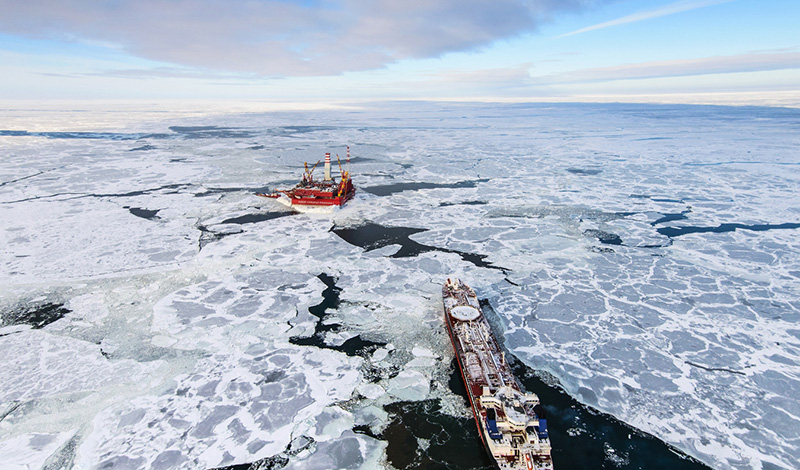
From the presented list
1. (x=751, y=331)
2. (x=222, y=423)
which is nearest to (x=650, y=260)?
(x=751, y=331)

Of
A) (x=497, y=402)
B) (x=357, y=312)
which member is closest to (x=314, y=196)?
(x=357, y=312)

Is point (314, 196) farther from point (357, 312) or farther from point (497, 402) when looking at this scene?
point (497, 402)

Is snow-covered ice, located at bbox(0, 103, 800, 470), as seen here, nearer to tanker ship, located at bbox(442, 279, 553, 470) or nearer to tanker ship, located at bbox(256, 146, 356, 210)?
tanker ship, located at bbox(442, 279, 553, 470)

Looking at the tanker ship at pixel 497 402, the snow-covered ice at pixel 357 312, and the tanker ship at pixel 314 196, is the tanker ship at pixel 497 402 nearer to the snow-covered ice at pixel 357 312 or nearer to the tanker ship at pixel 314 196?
the snow-covered ice at pixel 357 312

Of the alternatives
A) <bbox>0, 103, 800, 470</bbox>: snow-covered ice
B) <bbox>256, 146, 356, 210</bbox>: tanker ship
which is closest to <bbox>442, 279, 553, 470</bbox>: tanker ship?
<bbox>0, 103, 800, 470</bbox>: snow-covered ice

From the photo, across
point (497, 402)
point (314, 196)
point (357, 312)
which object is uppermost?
point (314, 196)

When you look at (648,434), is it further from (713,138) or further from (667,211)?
(713,138)
